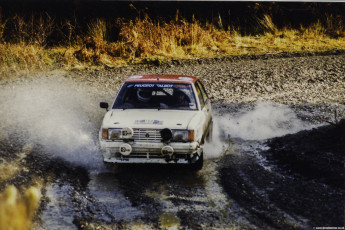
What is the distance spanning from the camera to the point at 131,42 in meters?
16.6

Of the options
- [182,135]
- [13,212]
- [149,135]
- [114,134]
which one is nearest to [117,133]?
[114,134]

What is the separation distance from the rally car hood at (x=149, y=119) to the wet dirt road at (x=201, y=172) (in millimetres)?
821

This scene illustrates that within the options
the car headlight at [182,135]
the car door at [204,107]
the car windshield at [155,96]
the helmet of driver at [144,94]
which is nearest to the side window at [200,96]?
the car door at [204,107]

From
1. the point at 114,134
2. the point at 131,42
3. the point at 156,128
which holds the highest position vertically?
the point at 131,42

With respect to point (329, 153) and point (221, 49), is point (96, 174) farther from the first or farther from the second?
point (221, 49)

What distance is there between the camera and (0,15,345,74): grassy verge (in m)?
15.2

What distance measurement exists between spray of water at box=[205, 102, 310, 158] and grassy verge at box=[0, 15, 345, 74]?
608 cm

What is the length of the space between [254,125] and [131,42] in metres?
8.32

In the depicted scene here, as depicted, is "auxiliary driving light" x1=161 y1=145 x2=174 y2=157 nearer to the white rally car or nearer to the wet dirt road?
the white rally car

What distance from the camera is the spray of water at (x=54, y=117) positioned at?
7.99m

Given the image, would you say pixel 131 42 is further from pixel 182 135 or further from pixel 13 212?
pixel 13 212

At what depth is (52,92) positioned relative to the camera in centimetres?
1280

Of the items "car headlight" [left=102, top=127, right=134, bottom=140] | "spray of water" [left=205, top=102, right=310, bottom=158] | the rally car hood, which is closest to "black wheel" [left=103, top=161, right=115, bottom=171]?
"car headlight" [left=102, top=127, right=134, bottom=140]

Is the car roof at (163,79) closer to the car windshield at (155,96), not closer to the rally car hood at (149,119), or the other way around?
the car windshield at (155,96)
